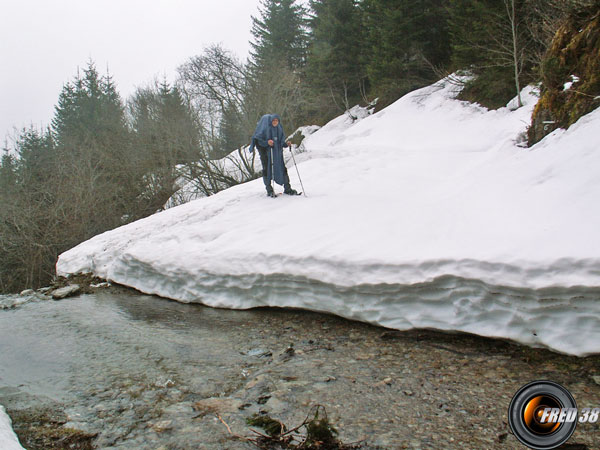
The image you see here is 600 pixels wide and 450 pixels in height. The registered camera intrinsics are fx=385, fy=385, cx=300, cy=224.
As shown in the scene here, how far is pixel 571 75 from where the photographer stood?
554 centimetres

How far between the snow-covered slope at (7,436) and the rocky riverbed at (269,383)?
9 cm

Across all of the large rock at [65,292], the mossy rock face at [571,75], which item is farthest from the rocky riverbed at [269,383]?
the mossy rock face at [571,75]

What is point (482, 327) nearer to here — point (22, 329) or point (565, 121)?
point (565, 121)

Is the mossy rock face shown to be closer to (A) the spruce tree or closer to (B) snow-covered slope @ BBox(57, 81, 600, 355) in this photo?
(B) snow-covered slope @ BBox(57, 81, 600, 355)

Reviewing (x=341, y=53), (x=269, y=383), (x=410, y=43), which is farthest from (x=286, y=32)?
(x=269, y=383)

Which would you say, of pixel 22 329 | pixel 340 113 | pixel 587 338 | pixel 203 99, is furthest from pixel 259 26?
pixel 587 338

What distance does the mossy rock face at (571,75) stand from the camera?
5008 mm

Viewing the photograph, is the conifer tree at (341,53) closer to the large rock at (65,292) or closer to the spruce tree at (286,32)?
the spruce tree at (286,32)

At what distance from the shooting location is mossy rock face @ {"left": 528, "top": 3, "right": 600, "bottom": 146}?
5.01 metres

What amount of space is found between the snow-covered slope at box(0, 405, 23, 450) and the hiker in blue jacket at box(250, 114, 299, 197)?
5.46 meters

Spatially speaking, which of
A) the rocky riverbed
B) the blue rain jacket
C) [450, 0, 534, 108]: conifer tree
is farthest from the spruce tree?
the rocky riverbed

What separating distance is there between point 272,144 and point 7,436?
5640 mm

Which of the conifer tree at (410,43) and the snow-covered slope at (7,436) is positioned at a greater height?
the conifer tree at (410,43)

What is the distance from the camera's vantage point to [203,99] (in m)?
20.9
